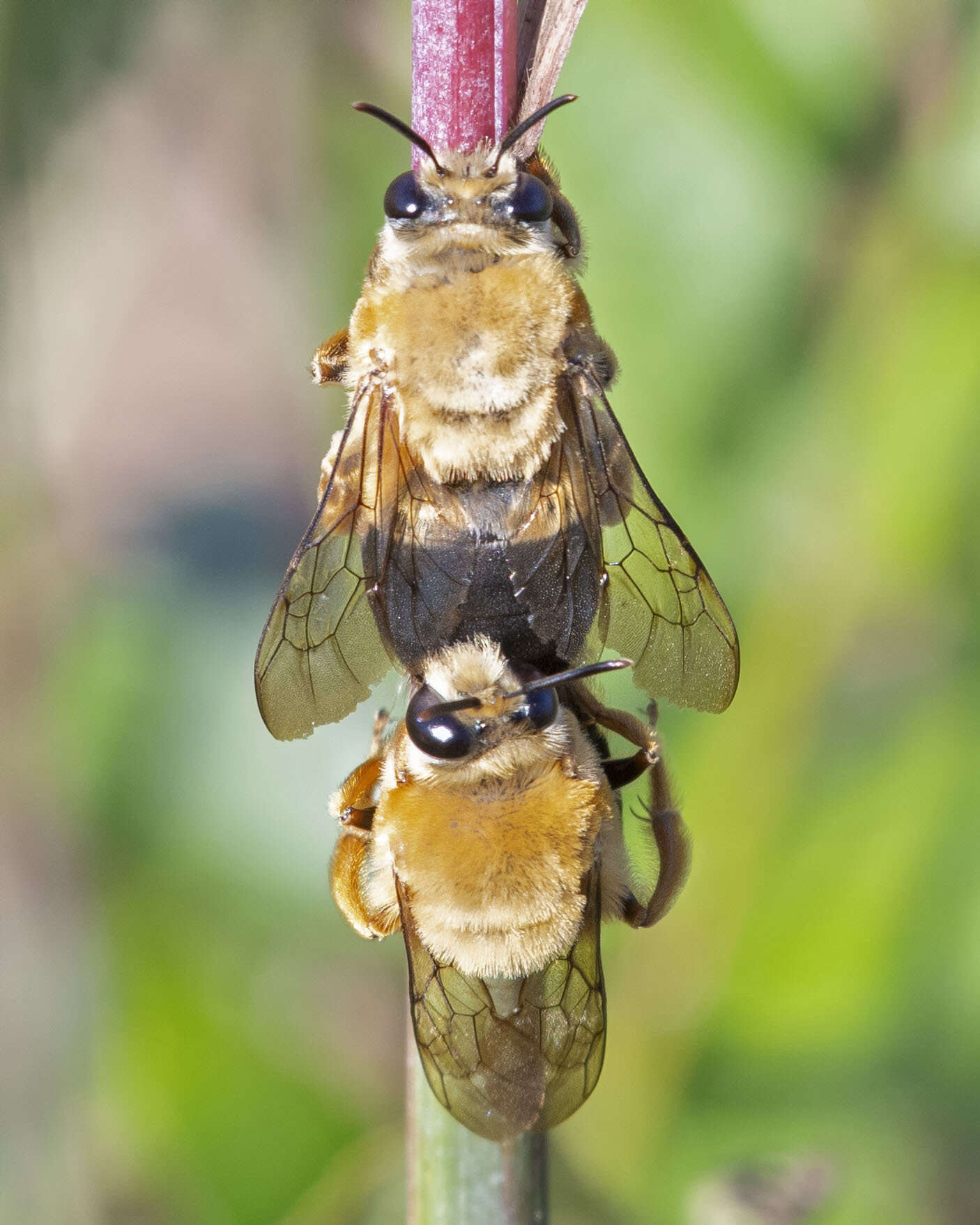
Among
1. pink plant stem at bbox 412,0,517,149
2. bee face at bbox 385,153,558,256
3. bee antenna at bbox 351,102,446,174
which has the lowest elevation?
bee face at bbox 385,153,558,256

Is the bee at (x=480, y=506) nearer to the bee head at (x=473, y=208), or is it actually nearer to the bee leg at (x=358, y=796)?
the bee head at (x=473, y=208)

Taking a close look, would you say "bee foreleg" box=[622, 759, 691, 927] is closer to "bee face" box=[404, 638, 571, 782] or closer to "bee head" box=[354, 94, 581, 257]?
"bee face" box=[404, 638, 571, 782]

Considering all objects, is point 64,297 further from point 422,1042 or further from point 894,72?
point 422,1042

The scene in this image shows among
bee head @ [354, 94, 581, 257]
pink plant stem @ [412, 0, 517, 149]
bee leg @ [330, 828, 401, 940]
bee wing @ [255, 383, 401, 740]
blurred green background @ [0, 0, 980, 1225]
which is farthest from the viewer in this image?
blurred green background @ [0, 0, 980, 1225]

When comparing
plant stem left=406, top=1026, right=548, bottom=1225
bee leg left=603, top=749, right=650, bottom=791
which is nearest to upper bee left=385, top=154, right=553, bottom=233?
bee leg left=603, top=749, right=650, bottom=791

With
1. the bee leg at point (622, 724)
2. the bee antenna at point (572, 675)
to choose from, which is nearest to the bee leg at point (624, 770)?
the bee leg at point (622, 724)

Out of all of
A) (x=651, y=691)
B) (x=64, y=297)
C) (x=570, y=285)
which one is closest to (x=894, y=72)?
(x=570, y=285)

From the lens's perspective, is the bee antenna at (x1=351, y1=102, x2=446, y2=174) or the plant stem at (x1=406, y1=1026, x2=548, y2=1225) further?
the plant stem at (x1=406, y1=1026, x2=548, y2=1225)

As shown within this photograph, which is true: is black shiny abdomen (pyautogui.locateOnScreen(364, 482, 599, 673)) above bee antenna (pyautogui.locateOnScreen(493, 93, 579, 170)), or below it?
below
